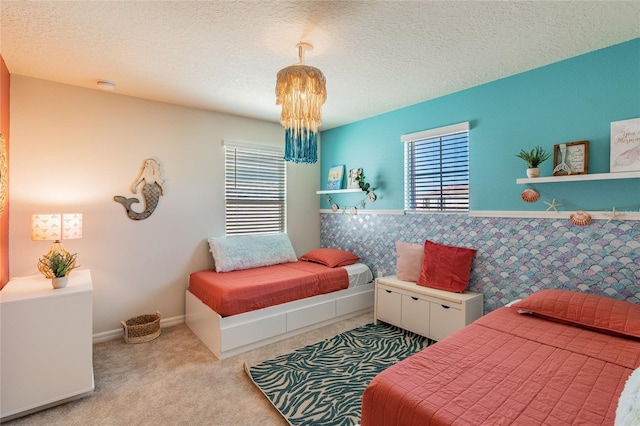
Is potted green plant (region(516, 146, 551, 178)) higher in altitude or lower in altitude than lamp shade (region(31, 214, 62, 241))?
higher

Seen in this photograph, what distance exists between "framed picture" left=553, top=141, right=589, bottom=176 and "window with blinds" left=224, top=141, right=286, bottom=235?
3.20 metres

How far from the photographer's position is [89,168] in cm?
312

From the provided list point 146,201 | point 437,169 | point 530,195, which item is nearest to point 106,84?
point 146,201

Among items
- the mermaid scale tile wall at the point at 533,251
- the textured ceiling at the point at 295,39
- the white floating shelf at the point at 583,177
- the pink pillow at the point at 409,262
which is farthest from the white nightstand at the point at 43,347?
the white floating shelf at the point at 583,177

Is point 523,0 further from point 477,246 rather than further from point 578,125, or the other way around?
point 477,246

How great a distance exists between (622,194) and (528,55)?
1.26 meters

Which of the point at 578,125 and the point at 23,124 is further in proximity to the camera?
the point at 23,124

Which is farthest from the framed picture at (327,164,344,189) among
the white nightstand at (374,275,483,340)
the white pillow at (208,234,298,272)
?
the white nightstand at (374,275,483,340)

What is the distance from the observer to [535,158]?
101 inches

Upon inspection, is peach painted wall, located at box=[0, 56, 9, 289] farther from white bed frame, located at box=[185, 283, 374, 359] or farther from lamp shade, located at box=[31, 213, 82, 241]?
white bed frame, located at box=[185, 283, 374, 359]

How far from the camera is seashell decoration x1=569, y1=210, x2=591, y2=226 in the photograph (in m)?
2.38

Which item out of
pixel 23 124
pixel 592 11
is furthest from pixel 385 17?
pixel 23 124

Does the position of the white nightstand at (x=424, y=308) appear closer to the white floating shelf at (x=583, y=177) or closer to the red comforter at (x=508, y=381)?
the red comforter at (x=508, y=381)

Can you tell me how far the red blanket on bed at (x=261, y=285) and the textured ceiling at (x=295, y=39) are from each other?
1.97 metres
